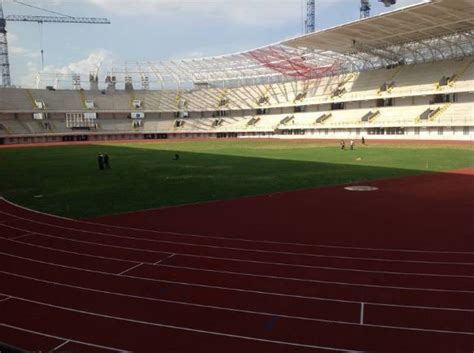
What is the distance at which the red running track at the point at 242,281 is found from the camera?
672 cm

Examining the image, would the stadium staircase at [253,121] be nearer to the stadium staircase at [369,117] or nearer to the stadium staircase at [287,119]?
the stadium staircase at [287,119]

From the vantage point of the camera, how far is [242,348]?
6.39 m

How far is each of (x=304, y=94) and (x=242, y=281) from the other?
78303 millimetres

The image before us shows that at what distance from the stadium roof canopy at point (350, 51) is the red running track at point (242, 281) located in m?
38.7

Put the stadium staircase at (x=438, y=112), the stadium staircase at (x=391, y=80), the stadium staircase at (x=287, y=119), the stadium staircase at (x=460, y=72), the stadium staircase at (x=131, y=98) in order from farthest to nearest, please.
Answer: the stadium staircase at (x=131, y=98) → the stadium staircase at (x=287, y=119) → the stadium staircase at (x=391, y=80) → the stadium staircase at (x=460, y=72) → the stadium staircase at (x=438, y=112)

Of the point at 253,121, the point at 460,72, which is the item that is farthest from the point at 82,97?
the point at 460,72

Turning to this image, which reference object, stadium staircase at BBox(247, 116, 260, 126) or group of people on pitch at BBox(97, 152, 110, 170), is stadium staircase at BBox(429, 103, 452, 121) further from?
group of people on pitch at BBox(97, 152, 110, 170)

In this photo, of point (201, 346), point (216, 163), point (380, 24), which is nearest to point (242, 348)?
point (201, 346)

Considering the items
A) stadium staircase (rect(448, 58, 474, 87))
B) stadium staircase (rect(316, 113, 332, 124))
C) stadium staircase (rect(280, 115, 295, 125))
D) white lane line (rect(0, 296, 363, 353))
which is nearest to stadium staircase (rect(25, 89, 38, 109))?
stadium staircase (rect(280, 115, 295, 125))

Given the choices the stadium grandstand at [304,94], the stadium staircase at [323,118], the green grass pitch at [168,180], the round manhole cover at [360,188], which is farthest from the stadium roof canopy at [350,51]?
the round manhole cover at [360,188]

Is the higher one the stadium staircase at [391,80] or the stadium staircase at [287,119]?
the stadium staircase at [391,80]

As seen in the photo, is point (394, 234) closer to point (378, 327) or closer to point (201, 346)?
point (378, 327)

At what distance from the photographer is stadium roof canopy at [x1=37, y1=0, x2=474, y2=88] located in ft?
160

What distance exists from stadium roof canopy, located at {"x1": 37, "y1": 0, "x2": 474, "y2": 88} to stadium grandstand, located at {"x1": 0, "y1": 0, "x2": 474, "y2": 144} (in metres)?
0.17
